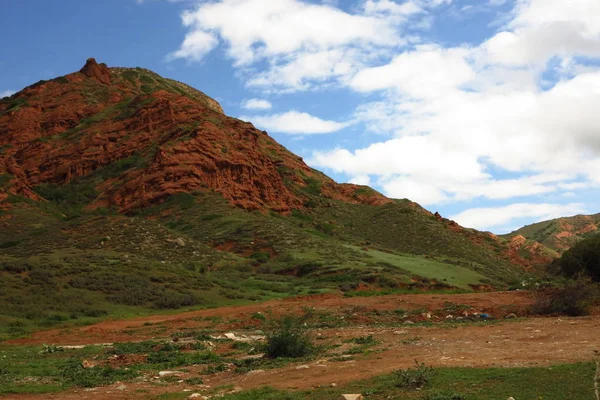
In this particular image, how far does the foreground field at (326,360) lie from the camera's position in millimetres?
10391

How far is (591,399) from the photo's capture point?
28.4ft

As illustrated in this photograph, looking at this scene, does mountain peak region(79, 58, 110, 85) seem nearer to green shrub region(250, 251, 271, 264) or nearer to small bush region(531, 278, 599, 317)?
green shrub region(250, 251, 271, 264)

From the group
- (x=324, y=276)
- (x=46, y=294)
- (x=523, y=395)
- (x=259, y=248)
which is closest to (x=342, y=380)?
(x=523, y=395)

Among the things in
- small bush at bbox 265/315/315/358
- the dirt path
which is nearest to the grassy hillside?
the dirt path

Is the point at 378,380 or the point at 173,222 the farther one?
the point at 173,222

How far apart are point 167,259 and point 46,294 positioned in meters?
15.4

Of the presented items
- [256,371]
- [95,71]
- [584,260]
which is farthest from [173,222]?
[95,71]

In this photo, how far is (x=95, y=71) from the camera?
11088 centimetres

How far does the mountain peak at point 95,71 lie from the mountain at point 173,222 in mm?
259

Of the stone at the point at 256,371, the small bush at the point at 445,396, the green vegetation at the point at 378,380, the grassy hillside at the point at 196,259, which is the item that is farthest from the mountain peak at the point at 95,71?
the small bush at the point at 445,396

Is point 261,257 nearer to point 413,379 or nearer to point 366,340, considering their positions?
point 366,340

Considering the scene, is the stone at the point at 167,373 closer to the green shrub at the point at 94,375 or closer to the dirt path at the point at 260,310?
the green shrub at the point at 94,375

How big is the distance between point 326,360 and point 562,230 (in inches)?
4886

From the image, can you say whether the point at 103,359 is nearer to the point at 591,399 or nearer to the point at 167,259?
the point at 591,399
